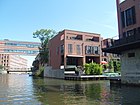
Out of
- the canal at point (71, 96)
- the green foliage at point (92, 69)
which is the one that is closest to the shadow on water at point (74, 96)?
the canal at point (71, 96)

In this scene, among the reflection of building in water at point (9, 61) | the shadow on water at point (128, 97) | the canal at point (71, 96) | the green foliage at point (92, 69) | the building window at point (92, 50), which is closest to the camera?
the shadow on water at point (128, 97)

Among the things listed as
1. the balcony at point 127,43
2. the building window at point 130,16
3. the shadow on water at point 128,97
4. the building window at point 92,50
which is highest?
the building window at point 130,16

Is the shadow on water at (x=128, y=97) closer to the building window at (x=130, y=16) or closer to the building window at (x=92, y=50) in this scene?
the building window at (x=130, y=16)

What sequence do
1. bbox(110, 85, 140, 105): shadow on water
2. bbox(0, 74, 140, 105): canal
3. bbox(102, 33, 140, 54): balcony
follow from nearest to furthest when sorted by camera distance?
bbox(110, 85, 140, 105): shadow on water < bbox(0, 74, 140, 105): canal < bbox(102, 33, 140, 54): balcony

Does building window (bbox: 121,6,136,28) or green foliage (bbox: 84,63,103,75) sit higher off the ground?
building window (bbox: 121,6,136,28)

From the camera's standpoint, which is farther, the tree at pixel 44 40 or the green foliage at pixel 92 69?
the tree at pixel 44 40

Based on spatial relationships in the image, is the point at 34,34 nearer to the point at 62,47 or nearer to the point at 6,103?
the point at 62,47

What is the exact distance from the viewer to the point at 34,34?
8312cm

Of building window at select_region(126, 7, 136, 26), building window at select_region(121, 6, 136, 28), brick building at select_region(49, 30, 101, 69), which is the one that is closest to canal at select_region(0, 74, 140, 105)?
building window at select_region(126, 7, 136, 26)

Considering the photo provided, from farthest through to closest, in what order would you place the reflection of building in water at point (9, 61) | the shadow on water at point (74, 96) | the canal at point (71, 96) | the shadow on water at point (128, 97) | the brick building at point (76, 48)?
1. the reflection of building in water at point (9, 61)
2. the brick building at point (76, 48)
3. the shadow on water at point (74, 96)
4. the canal at point (71, 96)
5. the shadow on water at point (128, 97)

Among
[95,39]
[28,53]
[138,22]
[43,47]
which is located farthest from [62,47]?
[28,53]

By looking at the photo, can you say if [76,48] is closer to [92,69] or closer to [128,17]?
[92,69]

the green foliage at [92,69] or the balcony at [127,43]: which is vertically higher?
the balcony at [127,43]

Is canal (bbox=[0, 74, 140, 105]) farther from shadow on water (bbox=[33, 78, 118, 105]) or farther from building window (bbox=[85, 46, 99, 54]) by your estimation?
building window (bbox=[85, 46, 99, 54])
